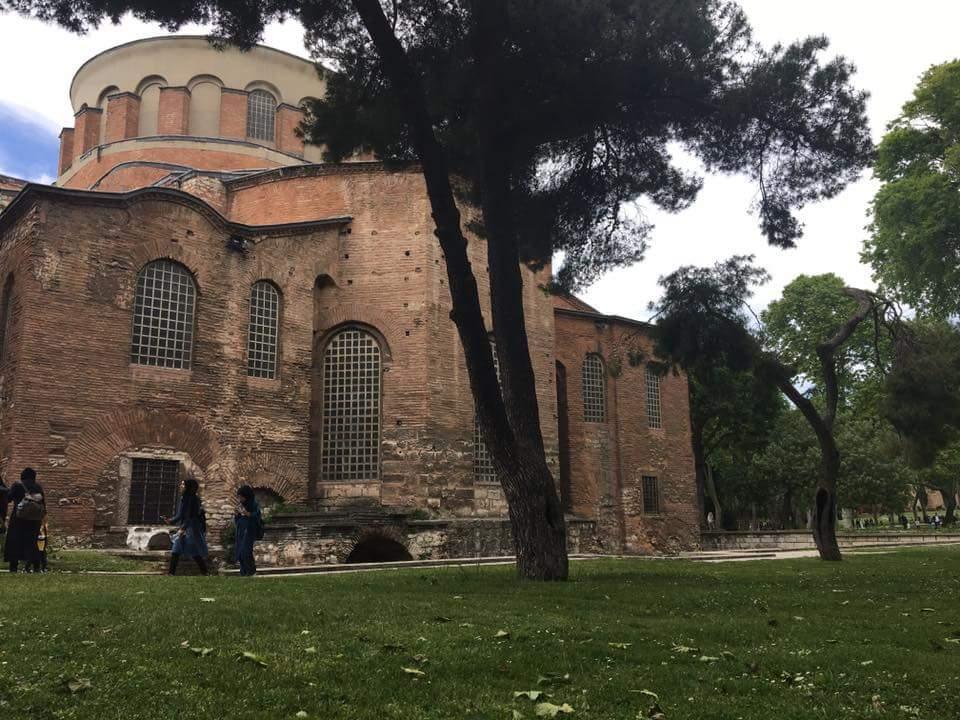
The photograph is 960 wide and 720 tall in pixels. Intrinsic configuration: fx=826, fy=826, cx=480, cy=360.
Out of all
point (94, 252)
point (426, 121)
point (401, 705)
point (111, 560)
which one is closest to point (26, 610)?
point (401, 705)

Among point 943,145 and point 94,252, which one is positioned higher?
point 943,145

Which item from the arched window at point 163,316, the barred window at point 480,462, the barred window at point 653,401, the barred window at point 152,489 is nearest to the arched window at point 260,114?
the arched window at point 163,316

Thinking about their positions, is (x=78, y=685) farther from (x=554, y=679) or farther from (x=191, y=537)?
(x=191, y=537)

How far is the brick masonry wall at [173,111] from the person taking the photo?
2844 centimetres

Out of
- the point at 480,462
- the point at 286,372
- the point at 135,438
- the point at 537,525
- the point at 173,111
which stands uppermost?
the point at 173,111

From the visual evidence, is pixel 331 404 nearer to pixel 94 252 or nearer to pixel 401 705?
pixel 94 252

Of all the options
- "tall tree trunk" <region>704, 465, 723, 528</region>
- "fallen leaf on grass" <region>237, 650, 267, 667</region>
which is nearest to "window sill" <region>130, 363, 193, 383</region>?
"fallen leaf on grass" <region>237, 650, 267, 667</region>

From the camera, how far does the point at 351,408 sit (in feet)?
68.7

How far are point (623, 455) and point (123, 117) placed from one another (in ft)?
67.7

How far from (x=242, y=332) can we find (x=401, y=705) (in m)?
16.6

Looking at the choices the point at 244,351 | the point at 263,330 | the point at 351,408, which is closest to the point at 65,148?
the point at 263,330

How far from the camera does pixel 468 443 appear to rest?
20.8m

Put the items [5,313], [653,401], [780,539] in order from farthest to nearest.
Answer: [780,539], [653,401], [5,313]

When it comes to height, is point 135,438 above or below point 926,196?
below
